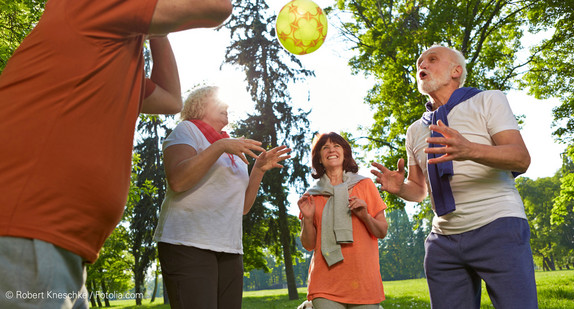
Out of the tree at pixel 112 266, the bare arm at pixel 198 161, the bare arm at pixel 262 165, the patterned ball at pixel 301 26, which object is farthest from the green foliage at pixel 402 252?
the bare arm at pixel 198 161

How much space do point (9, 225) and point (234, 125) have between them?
22524 mm

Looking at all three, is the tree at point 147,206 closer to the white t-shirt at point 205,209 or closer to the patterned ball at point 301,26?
the patterned ball at point 301,26

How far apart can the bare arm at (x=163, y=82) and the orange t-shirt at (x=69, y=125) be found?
607 mm

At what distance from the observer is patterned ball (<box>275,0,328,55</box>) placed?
18.0 feet

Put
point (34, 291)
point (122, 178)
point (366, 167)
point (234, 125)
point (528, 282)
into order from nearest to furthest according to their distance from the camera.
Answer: point (34, 291) → point (122, 178) → point (528, 282) → point (366, 167) → point (234, 125)

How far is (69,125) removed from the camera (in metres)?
1.32

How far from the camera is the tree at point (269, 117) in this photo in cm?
2241

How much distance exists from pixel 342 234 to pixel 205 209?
1.27 m

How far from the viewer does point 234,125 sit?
23.5m

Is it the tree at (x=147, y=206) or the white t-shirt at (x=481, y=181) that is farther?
the tree at (x=147, y=206)

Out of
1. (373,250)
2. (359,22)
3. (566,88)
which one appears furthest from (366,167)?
(373,250)

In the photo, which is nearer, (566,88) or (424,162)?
(424,162)

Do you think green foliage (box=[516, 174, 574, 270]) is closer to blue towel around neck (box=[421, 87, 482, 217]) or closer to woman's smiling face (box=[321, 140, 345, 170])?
woman's smiling face (box=[321, 140, 345, 170])

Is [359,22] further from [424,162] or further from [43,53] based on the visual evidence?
[43,53]
